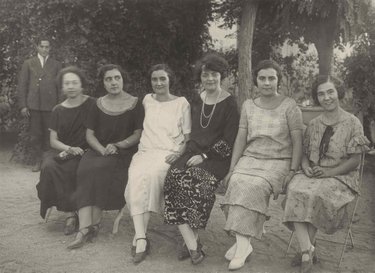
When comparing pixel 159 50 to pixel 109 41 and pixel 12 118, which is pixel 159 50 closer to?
pixel 109 41

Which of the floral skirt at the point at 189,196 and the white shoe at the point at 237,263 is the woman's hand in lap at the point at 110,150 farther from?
the white shoe at the point at 237,263

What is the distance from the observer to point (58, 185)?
5035 mm

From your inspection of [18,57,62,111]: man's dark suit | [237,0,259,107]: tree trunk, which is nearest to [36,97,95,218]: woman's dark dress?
[18,57,62,111]: man's dark suit

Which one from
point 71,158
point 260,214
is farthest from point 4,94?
point 260,214

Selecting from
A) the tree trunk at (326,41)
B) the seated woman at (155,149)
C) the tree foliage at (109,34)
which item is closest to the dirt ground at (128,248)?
the seated woman at (155,149)

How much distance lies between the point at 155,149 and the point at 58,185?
997 millimetres

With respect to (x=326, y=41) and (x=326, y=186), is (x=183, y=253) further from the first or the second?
(x=326, y=41)

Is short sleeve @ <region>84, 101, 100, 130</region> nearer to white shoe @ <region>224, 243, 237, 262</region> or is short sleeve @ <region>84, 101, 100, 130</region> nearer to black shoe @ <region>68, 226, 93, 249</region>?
black shoe @ <region>68, 226, 93, 249</region>

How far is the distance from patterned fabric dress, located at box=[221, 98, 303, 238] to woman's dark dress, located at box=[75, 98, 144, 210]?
1128 millimetres

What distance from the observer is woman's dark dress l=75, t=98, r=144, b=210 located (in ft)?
16.0

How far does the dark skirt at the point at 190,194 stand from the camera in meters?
4.39

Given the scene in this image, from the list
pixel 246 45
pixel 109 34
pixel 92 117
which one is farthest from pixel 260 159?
pixel 109 34

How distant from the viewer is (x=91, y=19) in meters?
8.46

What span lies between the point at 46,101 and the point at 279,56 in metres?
5.73
